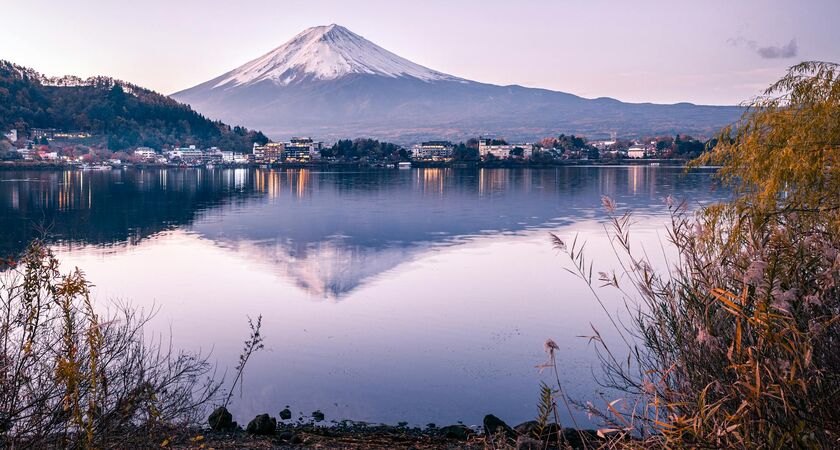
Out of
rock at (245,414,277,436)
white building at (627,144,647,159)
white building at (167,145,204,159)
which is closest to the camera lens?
rock at (245,414,277,436)

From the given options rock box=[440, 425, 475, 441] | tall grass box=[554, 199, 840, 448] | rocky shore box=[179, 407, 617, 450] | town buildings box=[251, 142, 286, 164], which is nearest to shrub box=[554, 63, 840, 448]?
tall grass box=[554, 199, 840, 448]

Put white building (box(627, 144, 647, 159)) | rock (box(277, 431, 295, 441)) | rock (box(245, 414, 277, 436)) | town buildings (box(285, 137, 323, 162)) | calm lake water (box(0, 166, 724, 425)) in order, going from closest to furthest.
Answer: rock (box(277, 431, 295, 441)) → rock (box(245, 414, 277, 436)) → calm lake water (box(0, 166, 724, 425)) → white building (box(627, 144, 647, 159)) → town buildings (box(285, 137, 323, 162))

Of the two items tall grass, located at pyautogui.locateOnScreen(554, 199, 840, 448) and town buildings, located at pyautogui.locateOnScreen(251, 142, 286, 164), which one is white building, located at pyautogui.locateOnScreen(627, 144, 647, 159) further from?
tall grass, located at pyautogui.locateOnScreen(554, 199, 840, 448)

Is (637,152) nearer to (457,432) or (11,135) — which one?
(11,135)

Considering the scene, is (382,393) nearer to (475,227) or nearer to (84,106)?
(475,227)

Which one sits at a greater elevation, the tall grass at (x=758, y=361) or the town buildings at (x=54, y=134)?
the town buildings at (x=54, y=134)

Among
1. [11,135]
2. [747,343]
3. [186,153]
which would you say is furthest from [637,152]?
[747,343]

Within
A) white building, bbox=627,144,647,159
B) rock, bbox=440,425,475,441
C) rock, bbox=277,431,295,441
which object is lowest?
rock, bbox=440,425,475,441

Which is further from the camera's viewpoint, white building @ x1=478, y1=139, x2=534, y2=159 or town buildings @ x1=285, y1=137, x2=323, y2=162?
town buildings @ x1=285, y1=137, x2=323, y2=162

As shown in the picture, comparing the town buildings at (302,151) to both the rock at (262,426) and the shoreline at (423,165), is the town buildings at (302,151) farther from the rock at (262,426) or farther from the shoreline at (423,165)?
the rock at (262,426)

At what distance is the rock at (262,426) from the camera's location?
300 inches

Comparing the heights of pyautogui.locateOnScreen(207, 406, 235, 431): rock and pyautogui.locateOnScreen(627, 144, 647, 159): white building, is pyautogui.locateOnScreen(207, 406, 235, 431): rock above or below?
below

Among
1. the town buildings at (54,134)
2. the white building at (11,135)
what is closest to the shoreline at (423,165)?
the white building at (11,135)

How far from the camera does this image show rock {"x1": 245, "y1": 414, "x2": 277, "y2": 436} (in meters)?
7.61
